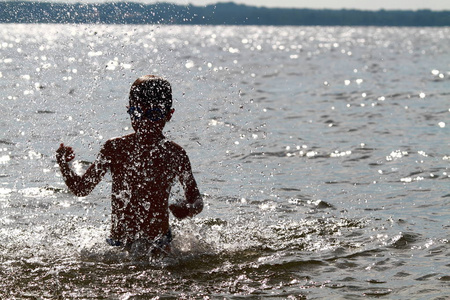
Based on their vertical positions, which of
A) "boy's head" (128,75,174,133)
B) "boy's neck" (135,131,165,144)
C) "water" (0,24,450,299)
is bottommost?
"water" (0,24,450,299)

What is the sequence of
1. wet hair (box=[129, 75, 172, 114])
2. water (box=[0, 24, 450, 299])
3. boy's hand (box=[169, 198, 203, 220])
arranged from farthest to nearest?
water (box=[0, 24, 450, 299]) < wet hair (box=[129, 75, 172, 114]) < boy's hand (box=[169, 198, 203, 220])

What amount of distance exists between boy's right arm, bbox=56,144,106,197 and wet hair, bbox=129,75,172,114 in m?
0.61

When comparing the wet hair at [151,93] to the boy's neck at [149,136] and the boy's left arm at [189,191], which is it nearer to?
the boy's neck at [149,136]

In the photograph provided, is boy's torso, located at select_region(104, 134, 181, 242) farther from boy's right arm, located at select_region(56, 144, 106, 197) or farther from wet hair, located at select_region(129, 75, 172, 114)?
wet hair, located at select_region(129, 75, 172, 114)

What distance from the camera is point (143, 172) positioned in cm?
529

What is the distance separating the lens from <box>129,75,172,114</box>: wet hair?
5086 millimetres

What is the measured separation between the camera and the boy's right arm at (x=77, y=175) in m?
5.12

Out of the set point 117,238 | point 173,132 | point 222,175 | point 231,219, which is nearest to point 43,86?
point 173,132

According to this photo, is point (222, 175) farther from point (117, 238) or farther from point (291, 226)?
point (117, 238)

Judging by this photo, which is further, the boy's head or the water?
the water

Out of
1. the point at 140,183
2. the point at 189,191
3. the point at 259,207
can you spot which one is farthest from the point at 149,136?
the point at 259,207

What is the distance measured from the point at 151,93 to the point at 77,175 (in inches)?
35.2

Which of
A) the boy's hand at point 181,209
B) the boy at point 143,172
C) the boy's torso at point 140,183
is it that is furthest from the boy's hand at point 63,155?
the boy's hand at point 181,209

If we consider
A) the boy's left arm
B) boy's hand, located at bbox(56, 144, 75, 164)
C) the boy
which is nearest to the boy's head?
the boy
